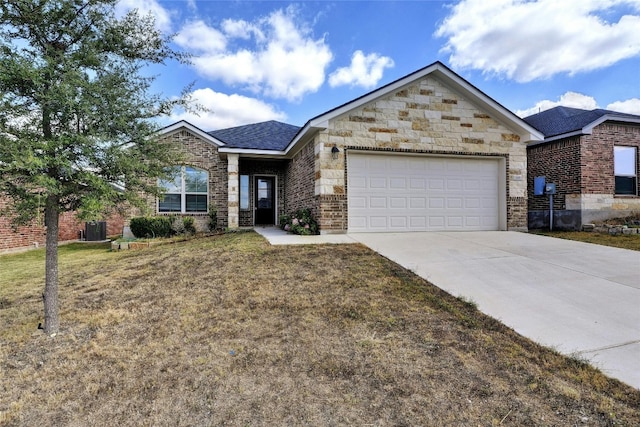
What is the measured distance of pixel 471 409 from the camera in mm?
2293

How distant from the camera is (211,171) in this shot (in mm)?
13234

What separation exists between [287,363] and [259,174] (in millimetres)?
12072

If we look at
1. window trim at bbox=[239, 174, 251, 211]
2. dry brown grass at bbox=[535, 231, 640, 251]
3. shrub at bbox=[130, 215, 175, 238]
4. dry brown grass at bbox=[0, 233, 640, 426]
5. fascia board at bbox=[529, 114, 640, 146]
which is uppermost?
fascia board at bbox=[529, 114, 640, 146]

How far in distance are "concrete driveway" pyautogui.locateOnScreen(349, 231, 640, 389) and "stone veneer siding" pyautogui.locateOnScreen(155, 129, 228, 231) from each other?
285 inches

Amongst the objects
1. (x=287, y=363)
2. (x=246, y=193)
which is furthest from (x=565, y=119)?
(x=287, y=363)

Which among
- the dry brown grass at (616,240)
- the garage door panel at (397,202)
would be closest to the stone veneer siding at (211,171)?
the garage door panel at (397,202)

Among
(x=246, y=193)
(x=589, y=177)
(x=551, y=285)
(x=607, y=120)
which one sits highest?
(x=607, y=120)

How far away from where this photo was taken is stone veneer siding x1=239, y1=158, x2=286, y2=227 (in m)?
14.2

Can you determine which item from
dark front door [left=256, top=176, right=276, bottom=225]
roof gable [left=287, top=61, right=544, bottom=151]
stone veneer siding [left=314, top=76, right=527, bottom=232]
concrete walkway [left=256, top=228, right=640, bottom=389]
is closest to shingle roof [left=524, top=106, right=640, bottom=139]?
roof gable [left=287, top=61, right=544, bottom=151]

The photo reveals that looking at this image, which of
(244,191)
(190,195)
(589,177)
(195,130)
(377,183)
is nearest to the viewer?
(377,183)

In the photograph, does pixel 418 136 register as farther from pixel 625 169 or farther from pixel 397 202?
pixel 625 169

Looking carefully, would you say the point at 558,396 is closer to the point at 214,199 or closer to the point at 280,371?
the point at 280,371

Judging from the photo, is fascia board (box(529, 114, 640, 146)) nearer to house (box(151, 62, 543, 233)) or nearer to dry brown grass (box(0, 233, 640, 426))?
house (box(151, 62, 543, 233))

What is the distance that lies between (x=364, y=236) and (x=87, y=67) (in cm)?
687
